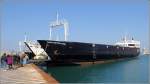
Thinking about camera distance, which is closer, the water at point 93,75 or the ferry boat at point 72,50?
the water at point 93,75

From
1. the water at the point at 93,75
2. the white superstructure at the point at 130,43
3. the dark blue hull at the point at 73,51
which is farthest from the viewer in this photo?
the white superstructure at the point at 130,43

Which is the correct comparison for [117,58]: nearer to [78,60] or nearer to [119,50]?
[119,50]

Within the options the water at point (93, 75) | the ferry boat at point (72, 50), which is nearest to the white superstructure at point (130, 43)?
the ferry boat at point (72, 50)

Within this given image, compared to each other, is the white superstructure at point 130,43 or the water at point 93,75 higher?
Answer: the white superstructure at point 130,43

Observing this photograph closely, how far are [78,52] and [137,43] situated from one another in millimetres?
32786

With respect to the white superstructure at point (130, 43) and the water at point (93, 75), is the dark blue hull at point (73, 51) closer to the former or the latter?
the water at point (93, 75)

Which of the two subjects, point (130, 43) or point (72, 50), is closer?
point (72, 50)

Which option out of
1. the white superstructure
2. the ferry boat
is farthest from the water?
the white superstructure

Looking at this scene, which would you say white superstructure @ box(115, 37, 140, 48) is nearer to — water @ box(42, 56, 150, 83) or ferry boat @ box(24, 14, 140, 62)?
ferry boat @ box(24, 14, 140, 62)

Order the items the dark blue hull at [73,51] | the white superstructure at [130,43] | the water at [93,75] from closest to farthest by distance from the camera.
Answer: the water at [93,75] < the dark blue hull at [73,51] < the white superstructure at [130,43]

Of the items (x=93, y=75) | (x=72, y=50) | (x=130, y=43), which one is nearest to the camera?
(x=93, y=75)

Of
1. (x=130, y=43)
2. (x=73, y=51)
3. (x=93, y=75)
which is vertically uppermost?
(x=130, y=43)

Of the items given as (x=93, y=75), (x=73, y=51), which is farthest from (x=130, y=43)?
(x=93, y=75)

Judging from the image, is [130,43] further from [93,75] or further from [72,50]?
[93,75]
